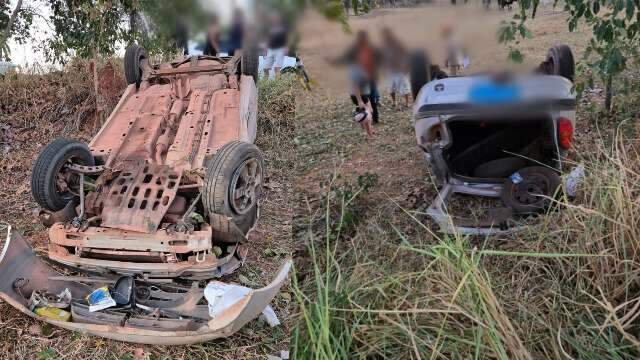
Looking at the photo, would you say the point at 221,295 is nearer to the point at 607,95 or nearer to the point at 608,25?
the point at 608,25

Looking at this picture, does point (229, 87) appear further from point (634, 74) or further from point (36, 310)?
point (634, 74)

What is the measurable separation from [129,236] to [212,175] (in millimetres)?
638

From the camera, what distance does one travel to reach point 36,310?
10.7ft

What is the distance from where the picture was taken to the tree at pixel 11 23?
666 centimetres

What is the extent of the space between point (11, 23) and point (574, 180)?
637 cm

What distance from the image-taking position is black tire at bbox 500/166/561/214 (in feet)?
12.1

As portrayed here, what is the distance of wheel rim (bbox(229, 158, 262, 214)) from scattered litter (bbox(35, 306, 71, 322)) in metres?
1.13

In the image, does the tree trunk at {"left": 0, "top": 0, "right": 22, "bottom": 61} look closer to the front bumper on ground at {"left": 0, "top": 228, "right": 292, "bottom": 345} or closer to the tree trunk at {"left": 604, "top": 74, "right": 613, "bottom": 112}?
the front bumper on ground at {"left": 0, "top": 228, "right": 292, "bottom": 345}

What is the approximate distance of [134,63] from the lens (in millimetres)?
5273

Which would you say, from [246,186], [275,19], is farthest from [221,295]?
[275,19]

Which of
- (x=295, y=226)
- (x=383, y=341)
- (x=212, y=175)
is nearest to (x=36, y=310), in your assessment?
(x=212, y=175)

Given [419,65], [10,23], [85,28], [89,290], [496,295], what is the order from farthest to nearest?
1. [10,23]
2. [85,28]
3. [89,290]
4. [496,295]
5. [419,65]

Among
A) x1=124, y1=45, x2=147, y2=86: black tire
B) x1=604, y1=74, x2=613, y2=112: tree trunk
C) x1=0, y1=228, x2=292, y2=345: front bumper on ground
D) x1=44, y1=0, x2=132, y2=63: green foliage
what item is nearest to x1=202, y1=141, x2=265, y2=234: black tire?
x1=0, y1=228, x2=292, y2=345: front bumper on ground

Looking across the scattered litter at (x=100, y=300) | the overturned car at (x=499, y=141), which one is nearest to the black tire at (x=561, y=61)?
the overturned car at (x=499, y=141)
